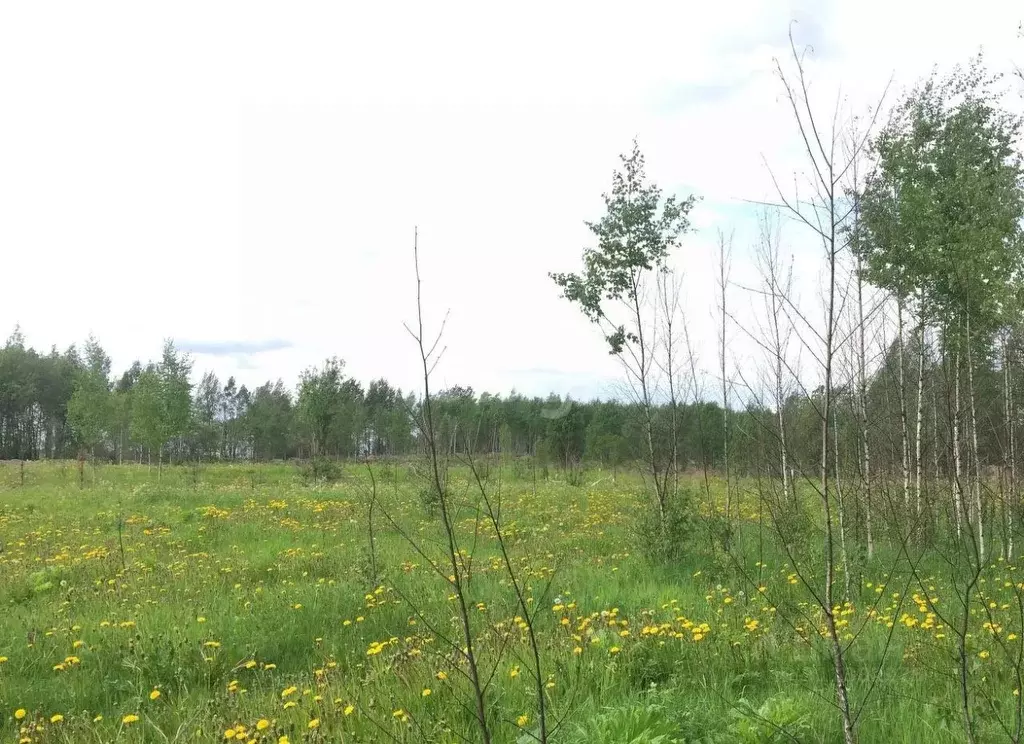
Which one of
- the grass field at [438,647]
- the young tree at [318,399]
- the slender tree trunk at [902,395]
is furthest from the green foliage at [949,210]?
the young tree at [318,399]

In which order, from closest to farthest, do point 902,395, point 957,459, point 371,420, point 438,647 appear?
1. point 957,459
2. point 438,647
3. point 902,395
4. point 371,420

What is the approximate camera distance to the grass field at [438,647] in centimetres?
318

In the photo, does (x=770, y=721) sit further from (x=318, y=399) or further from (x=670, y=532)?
(x=318, y=399)

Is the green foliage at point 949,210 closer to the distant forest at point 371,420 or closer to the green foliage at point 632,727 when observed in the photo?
the distant forest at point 371,420

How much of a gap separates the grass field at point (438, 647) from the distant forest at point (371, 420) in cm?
134

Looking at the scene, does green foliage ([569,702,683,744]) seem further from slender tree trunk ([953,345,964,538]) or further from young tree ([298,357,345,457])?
young tree ([298,357,345,457])

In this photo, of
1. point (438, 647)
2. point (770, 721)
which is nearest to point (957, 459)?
point (770, 721)

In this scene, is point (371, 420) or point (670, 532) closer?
point (670, 532)

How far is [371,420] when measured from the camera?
5050 cm

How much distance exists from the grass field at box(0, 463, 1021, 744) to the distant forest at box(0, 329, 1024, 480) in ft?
4.39

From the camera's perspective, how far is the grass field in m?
3.18

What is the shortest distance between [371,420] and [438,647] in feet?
155

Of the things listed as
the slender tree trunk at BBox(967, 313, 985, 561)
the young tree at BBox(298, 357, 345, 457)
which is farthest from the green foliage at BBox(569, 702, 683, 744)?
the young tree at BBox(298, 357, 345, 457)

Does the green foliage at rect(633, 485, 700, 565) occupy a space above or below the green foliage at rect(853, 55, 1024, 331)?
below
